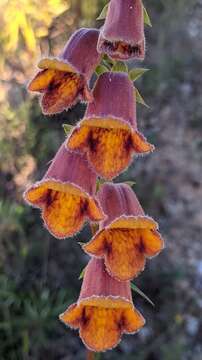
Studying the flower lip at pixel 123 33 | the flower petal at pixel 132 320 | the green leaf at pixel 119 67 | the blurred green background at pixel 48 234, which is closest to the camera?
the flower lip at pixel 123 33

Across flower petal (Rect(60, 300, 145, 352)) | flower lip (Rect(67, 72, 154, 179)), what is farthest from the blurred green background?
flower lip (Rect(67, 72, 154, 179))

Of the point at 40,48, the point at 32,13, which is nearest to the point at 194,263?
the point at 40,48

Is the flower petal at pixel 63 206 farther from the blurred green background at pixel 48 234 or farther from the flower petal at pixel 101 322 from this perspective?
the blurred green background at pixel 48 234

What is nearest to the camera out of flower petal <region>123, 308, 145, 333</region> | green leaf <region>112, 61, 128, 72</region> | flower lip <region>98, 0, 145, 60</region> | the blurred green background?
flower lip <region>98, 0, 145, 60</region>

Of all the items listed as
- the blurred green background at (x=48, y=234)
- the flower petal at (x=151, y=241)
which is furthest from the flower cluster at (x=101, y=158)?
the blurred green background at (x=48, y=234)

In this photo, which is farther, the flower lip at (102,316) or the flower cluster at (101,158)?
the flower lip at (102,316)

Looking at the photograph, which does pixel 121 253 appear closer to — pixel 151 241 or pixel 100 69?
pixel 151 241

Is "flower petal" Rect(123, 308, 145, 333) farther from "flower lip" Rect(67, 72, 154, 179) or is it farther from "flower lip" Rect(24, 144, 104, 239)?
"flower lip" Rect(67, 72, 154, 179)

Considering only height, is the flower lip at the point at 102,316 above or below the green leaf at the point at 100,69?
below
